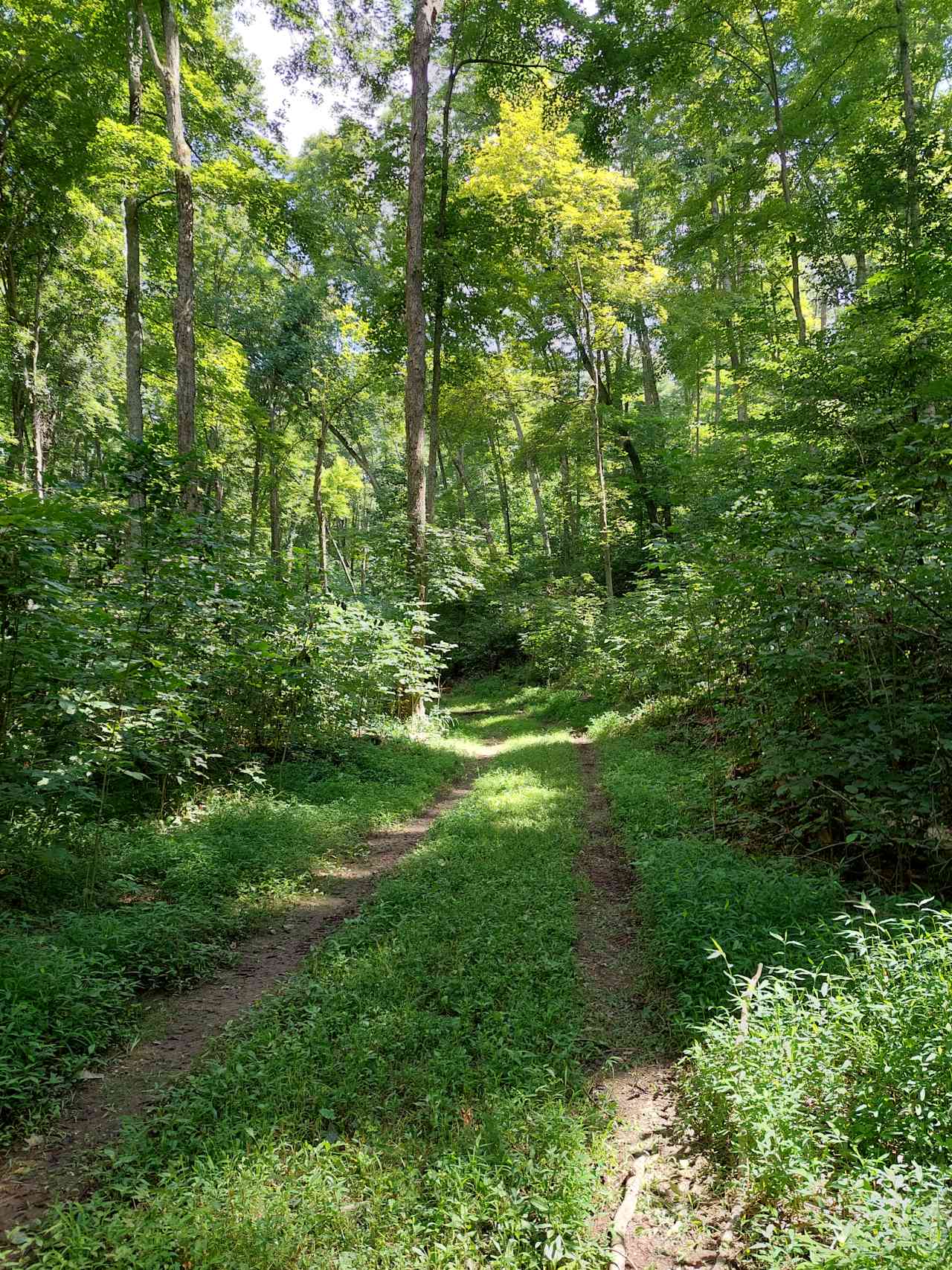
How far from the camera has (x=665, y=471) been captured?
20.3m

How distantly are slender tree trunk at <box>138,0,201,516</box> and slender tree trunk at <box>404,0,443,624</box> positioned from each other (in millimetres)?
3956

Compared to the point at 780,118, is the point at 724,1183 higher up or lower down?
lower down

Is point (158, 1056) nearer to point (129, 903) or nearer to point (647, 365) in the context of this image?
point (129, 903)

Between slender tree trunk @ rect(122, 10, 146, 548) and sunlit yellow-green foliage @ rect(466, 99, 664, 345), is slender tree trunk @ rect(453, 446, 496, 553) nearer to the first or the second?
sunlit yellow-green foliage @ rect(466, 99, 664, 345)

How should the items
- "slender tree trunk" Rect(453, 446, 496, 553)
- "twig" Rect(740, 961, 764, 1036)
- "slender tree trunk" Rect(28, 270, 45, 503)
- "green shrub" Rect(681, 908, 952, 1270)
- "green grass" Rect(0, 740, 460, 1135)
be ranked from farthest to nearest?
"slender tree trunk" Rect(453, 446, 496, 553)
"slender tree trunk" Rect(28, 270, 45, 503)
"green grass" Rect(0, 740, 460, 1135)
"twig" Rect(740, 961, 764, 1036)
"green shrub" Rect(681, 908, 952, 1270)

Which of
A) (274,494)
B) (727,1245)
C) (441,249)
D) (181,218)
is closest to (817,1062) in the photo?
(727,1245)

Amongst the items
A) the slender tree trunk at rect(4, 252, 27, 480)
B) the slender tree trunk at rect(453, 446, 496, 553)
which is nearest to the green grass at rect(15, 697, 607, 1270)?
the slender tree trunk at rect(4, 252, 27, 480)

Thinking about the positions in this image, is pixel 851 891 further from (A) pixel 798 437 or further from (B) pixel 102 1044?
(A) pixel 798 437

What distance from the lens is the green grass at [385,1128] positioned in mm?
2088

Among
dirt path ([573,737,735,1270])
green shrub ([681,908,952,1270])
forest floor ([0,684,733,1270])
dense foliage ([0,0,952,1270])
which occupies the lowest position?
dirt path ([573,737,735,1270])

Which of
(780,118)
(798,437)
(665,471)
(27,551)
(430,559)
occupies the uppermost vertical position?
(780,118)

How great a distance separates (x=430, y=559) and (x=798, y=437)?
689 centimetres

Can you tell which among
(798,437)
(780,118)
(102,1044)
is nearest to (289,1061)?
(102,1044)

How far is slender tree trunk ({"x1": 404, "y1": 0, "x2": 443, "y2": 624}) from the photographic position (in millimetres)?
11391
